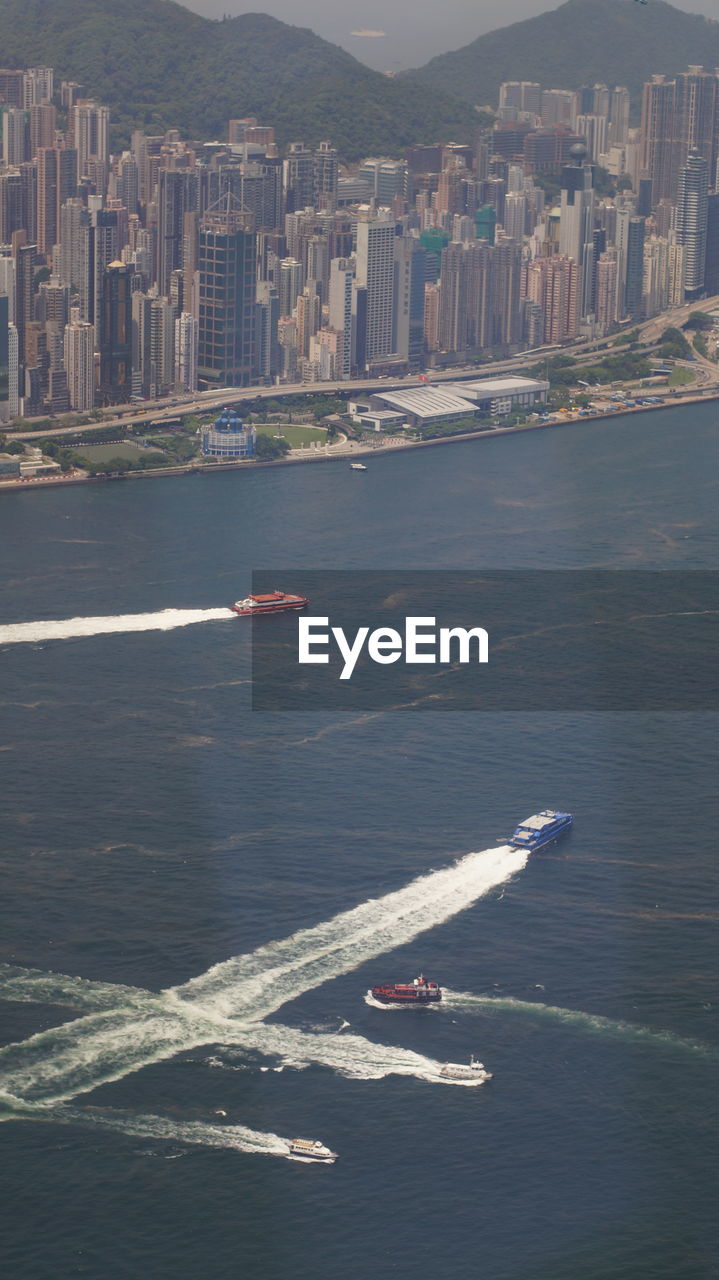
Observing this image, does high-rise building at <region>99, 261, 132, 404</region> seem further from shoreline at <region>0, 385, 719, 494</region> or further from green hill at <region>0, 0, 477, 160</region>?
green hill at <region>0, 0, 477, 160</region>

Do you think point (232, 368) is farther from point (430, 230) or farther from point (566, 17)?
point (566, 17)

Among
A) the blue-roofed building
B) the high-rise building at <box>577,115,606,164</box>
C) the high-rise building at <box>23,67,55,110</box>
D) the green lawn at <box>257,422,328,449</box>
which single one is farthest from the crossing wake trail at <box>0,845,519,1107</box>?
the high-rise building at <box>577,115,606,164</box>

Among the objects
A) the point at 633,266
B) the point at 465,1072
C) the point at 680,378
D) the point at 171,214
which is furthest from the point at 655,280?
the point at 465,1072

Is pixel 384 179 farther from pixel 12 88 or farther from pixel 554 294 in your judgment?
pixel 12 88

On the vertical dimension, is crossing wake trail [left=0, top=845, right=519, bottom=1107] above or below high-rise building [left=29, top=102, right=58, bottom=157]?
below

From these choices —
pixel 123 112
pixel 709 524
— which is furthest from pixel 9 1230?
pixel 123 112
